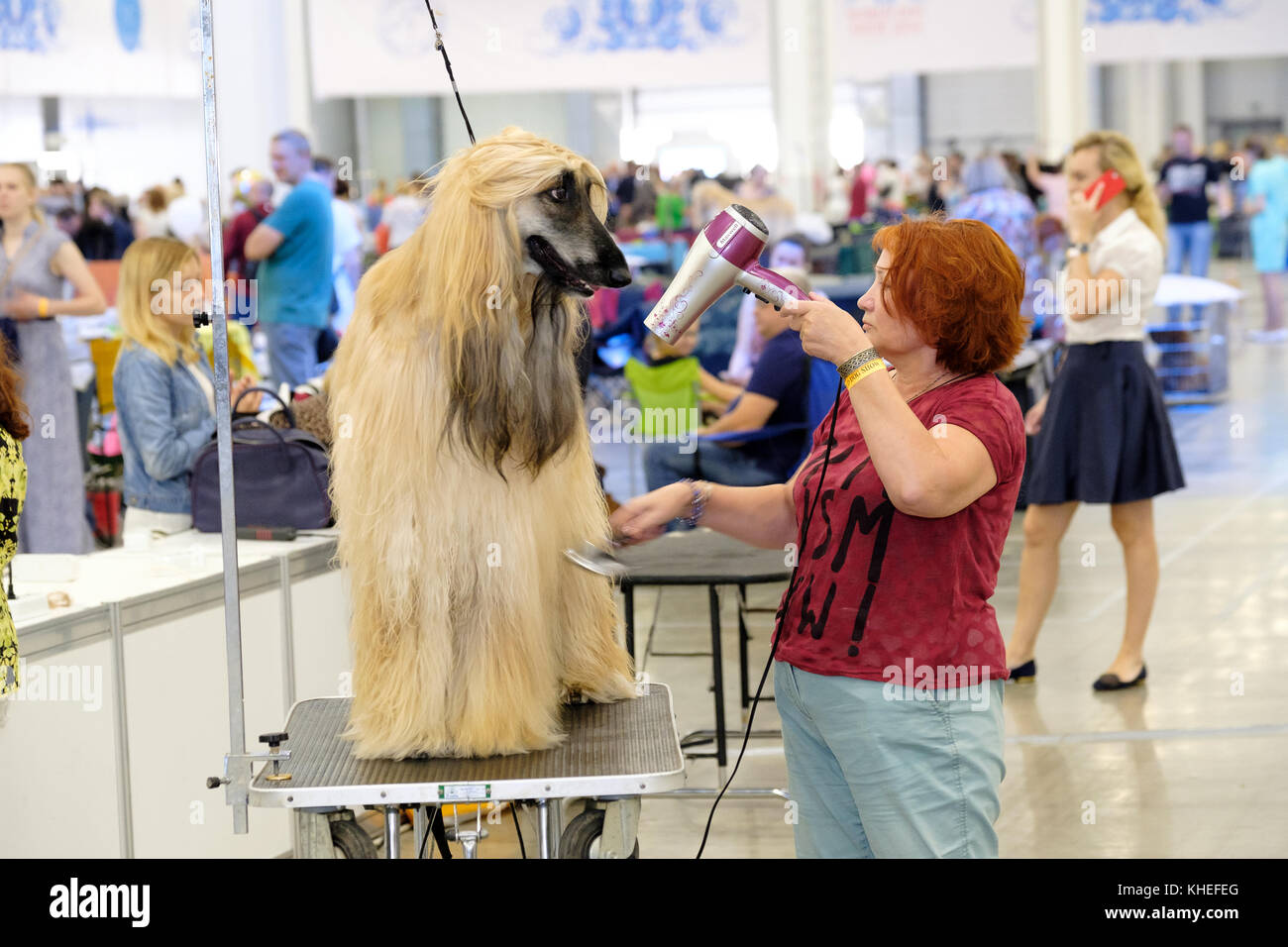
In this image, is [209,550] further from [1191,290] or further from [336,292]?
[1191,290]

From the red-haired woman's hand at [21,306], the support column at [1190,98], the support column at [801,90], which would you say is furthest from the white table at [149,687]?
the support column at [1190,98]

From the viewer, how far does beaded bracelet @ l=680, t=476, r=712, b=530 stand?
2.05 m

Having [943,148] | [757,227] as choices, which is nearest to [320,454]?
[757,227]

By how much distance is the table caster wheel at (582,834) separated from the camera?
210cm

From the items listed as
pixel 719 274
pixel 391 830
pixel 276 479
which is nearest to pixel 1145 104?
pixel 276 479

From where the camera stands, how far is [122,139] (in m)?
12.1

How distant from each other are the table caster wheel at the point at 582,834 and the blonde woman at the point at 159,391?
208cm

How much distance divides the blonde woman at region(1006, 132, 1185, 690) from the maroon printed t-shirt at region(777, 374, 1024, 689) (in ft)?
8.04

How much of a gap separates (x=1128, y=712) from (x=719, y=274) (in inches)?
115

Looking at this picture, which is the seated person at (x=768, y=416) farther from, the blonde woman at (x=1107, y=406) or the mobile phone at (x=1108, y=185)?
the mobile phone at (x=1108, y=185)

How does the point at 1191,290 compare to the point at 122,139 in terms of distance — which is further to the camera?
the point at 122,139

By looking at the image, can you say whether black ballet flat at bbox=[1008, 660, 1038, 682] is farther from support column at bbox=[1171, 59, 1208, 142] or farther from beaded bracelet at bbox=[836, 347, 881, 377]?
support column at bbox=[1171, 59, 1208, 142]
